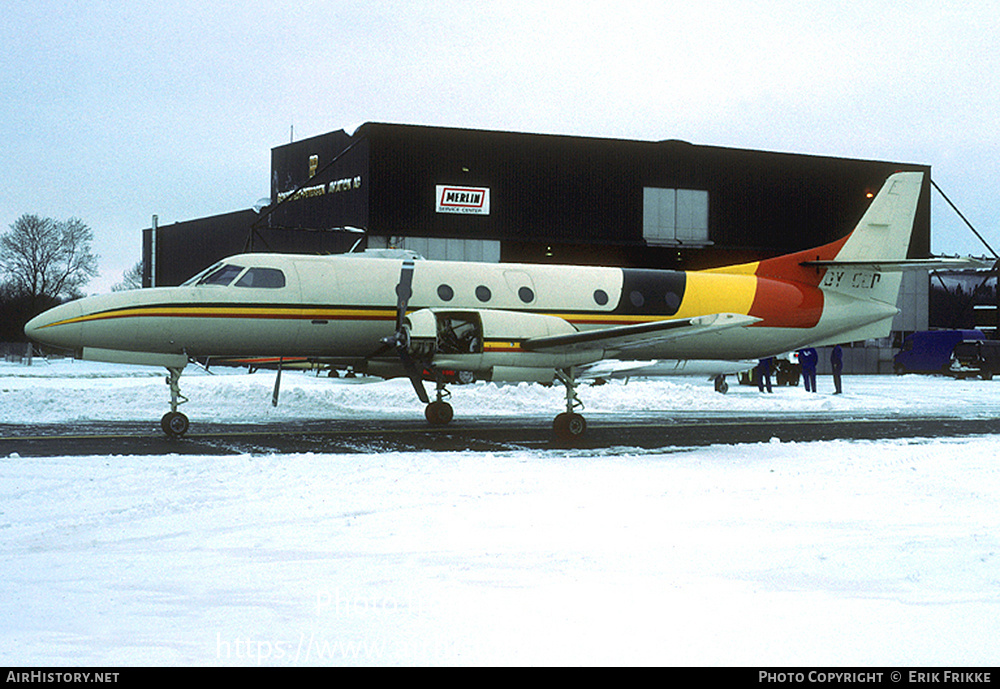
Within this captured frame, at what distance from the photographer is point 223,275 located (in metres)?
15.6

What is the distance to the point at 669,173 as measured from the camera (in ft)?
134

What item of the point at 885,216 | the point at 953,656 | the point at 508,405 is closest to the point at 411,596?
the point at 953,656

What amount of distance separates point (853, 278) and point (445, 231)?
20524 mm

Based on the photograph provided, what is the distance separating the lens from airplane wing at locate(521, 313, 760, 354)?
45.5ft

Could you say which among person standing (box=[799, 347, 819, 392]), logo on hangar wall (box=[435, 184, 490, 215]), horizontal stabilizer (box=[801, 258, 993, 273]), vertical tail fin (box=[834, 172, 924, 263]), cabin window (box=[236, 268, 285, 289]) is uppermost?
logo on hangar wall (box=[435, 184, 490, 215])

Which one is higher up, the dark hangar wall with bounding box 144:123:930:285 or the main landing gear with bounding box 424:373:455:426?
the dark hangar wall with bounding box 144:123:930:285

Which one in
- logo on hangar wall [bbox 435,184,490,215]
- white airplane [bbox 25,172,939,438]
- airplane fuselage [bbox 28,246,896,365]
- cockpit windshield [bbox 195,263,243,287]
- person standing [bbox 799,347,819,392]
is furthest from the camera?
logo on hangar wall [bbox 435,184,490,215]

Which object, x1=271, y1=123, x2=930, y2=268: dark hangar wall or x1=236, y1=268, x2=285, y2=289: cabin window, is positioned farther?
x1=271, y1=123, x2=930, y2=268: dark hangar wall

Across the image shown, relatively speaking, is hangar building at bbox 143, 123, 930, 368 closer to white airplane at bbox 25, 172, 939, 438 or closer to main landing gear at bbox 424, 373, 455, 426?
main landing gear at bbox 424, 373, 455, 426

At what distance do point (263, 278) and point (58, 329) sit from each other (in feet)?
11.6

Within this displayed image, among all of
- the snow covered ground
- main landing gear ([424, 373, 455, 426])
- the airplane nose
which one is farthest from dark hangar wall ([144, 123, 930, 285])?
the snow covered ground

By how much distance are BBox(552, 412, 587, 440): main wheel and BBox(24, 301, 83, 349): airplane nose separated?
27.7 ft

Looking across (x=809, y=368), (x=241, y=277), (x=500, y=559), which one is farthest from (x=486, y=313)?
(x=809, y=368)

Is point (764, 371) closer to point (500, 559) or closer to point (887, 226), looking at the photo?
point (887, 226)
